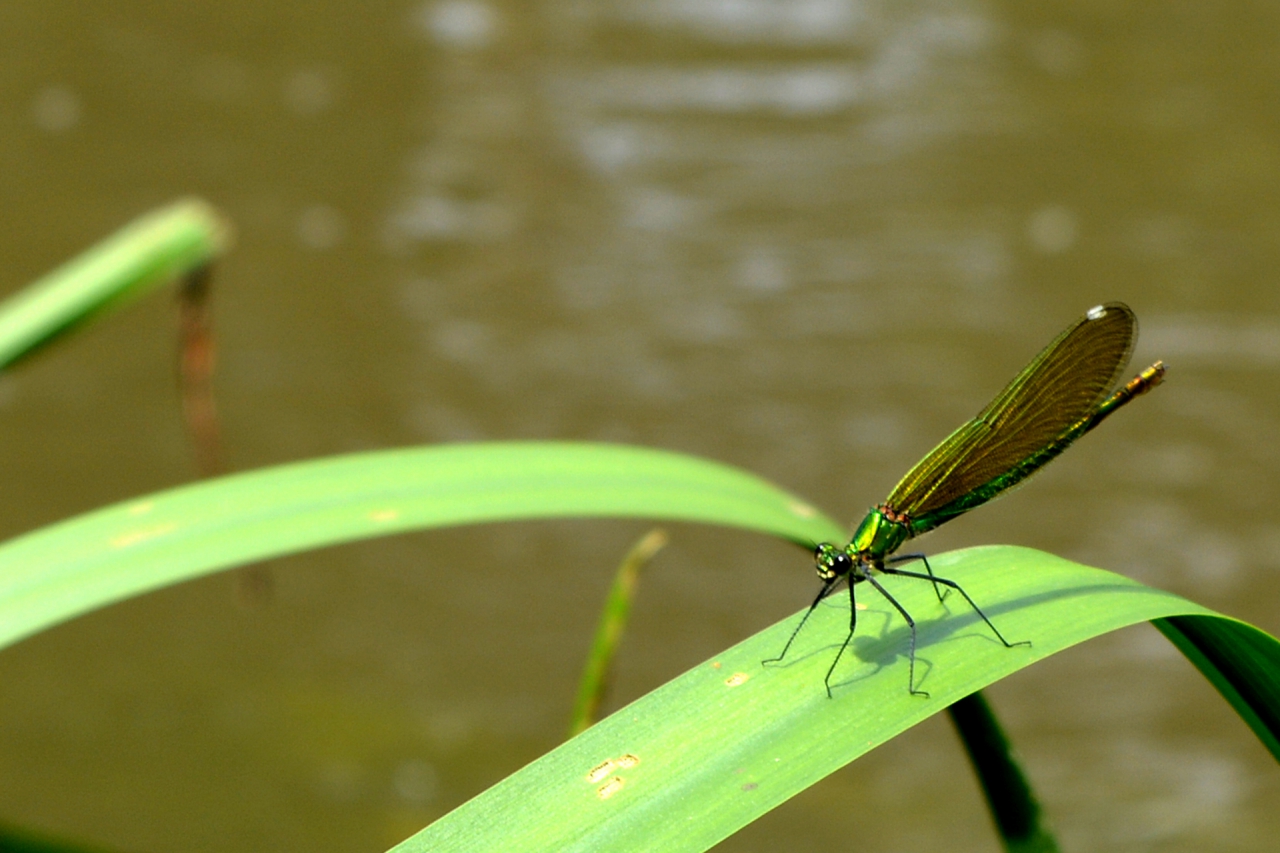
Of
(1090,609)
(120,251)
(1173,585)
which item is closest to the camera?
(1090,609)

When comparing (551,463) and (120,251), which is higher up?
(120,251)

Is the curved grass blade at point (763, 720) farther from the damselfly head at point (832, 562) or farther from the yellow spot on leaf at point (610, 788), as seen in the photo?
the damselfly head at point (832, 562)

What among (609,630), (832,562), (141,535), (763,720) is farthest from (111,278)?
(763,720)

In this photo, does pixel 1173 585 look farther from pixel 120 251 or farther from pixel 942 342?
pixel 120 251

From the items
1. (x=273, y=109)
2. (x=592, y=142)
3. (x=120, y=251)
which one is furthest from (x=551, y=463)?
(x=273, y=109)

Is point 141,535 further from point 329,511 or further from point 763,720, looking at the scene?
point 763,720

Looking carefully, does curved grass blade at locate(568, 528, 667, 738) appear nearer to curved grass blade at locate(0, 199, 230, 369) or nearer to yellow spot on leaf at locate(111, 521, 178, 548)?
yellow spot on leaf at locate(111, 521, 178, 548)

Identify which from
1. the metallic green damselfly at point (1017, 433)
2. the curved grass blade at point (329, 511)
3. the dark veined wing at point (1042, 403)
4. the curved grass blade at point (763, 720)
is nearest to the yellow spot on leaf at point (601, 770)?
the curved grass blade at point (763, 720)
